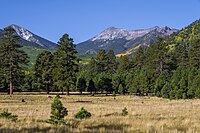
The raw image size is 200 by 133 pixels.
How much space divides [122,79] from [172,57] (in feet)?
44.4

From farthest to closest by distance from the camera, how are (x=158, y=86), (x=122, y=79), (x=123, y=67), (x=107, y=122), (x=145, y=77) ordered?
(x=123, y=67), (x=122, y=79), (x=145, y=77), (x=158, y=86), (x=107, y=122)

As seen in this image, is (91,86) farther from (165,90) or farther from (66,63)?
(165,90)

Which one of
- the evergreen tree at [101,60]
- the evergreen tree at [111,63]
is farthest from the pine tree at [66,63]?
the evergreen tree at [111,63]

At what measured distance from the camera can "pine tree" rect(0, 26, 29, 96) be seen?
2211 inches

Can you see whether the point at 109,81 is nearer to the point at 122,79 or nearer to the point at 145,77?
the point at 122,79

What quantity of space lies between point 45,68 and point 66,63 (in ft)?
43.9

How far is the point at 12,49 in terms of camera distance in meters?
56.4

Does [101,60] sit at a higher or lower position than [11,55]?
higher

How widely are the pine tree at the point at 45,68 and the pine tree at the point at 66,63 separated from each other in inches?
426

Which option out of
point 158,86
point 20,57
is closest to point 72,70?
point 20,57

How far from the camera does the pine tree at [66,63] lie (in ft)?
205

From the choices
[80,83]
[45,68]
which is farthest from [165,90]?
[80,83]

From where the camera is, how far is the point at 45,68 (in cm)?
7512

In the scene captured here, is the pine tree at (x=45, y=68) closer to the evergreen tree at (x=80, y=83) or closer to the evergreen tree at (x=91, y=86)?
the evergreen tree at (x=80, y=83)
